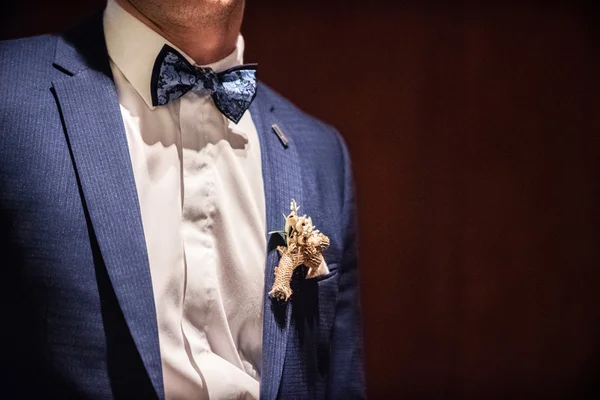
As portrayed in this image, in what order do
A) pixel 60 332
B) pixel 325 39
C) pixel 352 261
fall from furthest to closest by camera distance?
pixel 325 39, pixel 352 261, pixel 60 332

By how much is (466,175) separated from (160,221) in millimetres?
1181

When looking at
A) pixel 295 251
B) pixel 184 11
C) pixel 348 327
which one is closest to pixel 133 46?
pixel 184 11

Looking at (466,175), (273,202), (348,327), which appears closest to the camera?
(273,202)

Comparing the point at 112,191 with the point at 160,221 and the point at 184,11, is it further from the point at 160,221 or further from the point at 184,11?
the point at 184,11

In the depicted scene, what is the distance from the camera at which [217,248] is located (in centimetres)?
124

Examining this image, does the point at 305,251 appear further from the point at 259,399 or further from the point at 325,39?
the point at 325,39

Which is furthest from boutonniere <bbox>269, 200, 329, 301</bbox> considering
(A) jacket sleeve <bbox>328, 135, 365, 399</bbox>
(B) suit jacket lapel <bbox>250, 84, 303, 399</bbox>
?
(A) jacket sleeve <bbox>328, 135, 365, 399</bbox>

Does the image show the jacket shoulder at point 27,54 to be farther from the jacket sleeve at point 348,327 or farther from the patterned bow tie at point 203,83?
the jacket sleeve at point 348,327

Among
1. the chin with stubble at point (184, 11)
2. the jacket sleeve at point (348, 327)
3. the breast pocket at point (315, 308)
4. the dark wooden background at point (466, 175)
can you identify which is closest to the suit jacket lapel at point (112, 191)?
the chin with stubble at point (184, 11)

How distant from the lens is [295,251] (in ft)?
4.16

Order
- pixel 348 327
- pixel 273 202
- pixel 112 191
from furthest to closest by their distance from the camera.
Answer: pixel 348 327, pixel 273 202, pixel 112 191

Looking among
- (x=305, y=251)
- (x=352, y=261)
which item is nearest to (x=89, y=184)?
(x=305, y=251)

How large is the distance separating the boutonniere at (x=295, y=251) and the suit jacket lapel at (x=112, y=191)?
0.25 m

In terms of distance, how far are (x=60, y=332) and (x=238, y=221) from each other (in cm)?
36
